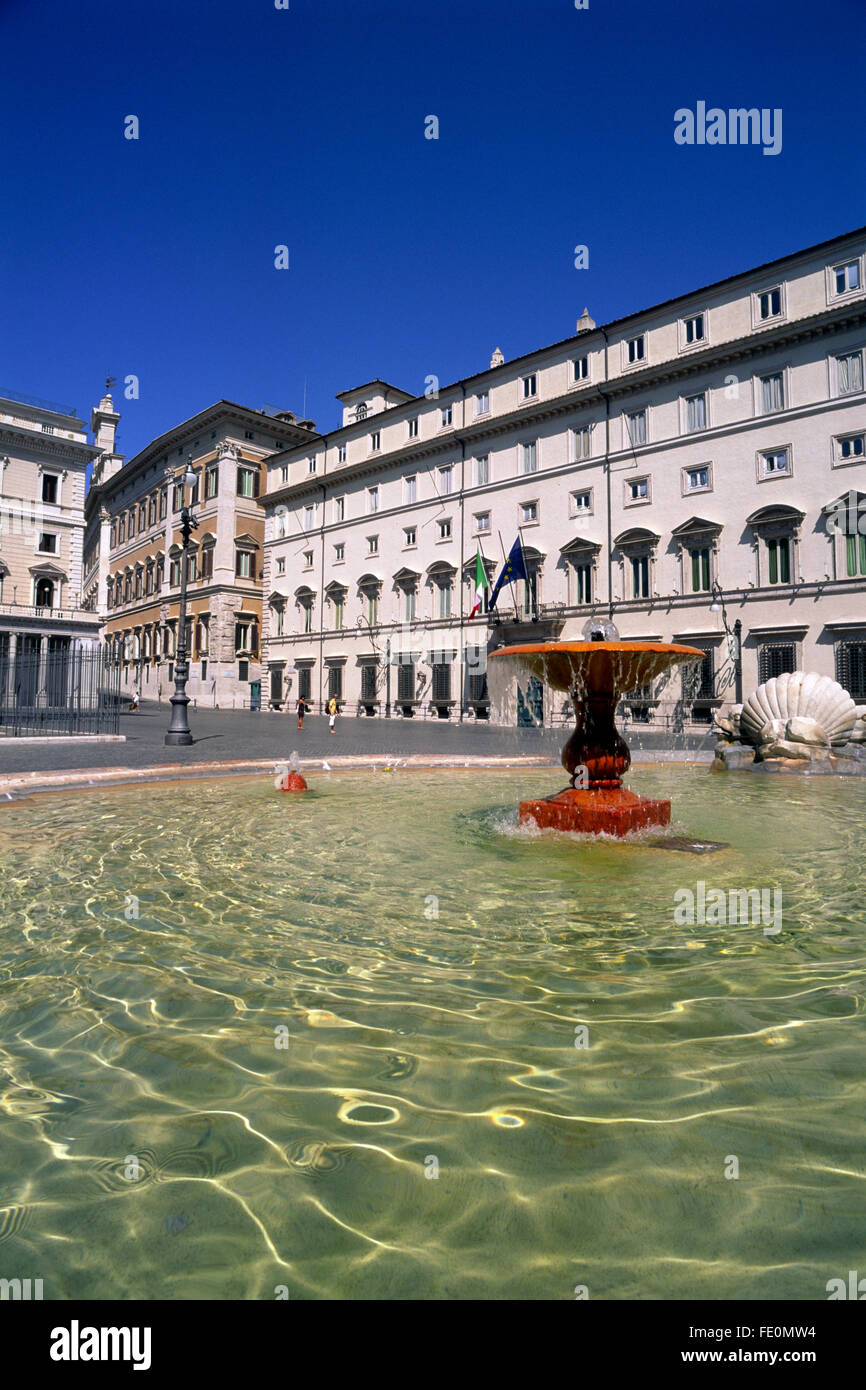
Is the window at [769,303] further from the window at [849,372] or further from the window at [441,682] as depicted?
the window at [441,682]

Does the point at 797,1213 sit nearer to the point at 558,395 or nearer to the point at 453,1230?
the point at 453,1230

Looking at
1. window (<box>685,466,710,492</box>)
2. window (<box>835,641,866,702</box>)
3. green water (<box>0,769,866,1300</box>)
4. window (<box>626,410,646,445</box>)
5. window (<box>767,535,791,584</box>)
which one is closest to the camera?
green water (<box>0,769,866,1300</box>)

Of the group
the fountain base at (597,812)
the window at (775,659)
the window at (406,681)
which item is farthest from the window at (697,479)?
the fountain base at (597,812)

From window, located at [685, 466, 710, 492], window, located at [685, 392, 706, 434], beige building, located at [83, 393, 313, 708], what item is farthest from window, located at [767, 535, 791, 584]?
beige building, located at [83, 393, 313, 708]

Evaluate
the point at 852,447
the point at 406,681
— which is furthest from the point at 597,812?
the point at 406,681

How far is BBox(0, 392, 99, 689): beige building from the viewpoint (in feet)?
139

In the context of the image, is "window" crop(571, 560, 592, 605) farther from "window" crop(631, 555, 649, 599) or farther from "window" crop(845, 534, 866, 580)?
"window" crop(845, 534, 866, 580)

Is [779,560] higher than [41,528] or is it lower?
lower

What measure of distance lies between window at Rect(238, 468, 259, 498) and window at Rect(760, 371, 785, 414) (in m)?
34.6

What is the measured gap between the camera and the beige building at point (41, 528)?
4250cm

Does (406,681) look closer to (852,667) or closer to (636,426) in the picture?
(636,426)

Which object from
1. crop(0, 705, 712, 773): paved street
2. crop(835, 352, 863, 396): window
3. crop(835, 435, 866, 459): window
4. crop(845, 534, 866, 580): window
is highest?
crop(835, 352, 863, 396): window

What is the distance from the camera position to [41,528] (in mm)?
44031

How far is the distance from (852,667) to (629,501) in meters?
11.6
